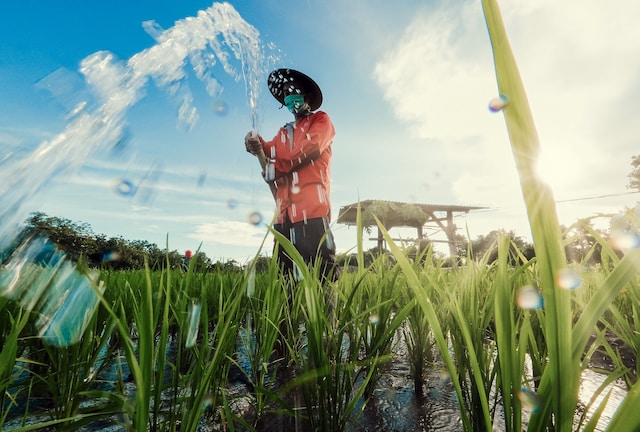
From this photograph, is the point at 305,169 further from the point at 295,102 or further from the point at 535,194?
the point at 535,194

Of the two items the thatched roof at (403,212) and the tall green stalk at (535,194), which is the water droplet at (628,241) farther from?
the thatched roof at (403,212)

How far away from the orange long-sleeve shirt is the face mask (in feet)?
0.32

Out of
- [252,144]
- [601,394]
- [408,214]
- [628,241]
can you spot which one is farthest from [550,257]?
[408,214]

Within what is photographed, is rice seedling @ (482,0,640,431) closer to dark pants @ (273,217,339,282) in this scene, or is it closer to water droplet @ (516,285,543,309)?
water droplet @ (516,285,543,309)

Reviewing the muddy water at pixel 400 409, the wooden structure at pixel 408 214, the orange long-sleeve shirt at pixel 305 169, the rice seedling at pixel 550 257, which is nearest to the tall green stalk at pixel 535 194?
the rice seedling at pixel 550 257

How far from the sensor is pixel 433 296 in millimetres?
1334

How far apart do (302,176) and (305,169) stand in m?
0.05

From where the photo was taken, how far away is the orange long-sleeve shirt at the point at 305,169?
2082 millimetres

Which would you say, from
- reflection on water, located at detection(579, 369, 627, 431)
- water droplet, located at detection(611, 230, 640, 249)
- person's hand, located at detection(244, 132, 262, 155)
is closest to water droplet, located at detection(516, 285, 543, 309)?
water droplet, located at detection(611, 230, 640, 249)

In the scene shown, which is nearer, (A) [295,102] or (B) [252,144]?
(B) [252,144]

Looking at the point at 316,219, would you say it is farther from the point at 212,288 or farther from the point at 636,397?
the point at 636,397

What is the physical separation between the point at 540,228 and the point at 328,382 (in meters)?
0.60

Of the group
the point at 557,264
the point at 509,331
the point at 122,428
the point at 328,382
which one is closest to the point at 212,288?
the point at 122,428

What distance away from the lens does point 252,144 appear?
7.14 ft
